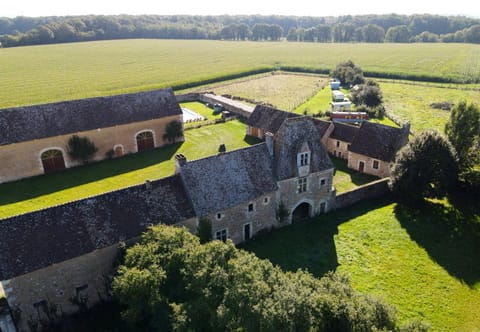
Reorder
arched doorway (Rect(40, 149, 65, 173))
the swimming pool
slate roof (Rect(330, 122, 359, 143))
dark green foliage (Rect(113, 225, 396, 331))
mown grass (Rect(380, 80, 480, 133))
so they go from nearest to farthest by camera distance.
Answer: dark green foliage (Rect(113, 225, 396, 331))
arched doorway (Rect(40, 149, 65, 173))
slate roof (Rect(330, 122, 359, 143))
mown grass (Rect(380, 80, 480, 133))
the swimming pool

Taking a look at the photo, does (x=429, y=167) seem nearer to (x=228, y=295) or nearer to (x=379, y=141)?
(x=379, y=141)

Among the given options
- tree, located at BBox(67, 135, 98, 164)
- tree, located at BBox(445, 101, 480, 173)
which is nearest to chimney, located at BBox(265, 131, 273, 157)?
tree, located at BBox(445, 101, 480, 173)

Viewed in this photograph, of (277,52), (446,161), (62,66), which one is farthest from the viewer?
(277,52)

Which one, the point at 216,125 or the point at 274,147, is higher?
the point at 274,147

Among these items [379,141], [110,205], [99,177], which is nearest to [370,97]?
[379,141]

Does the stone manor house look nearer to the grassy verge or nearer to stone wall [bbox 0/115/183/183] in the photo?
stone wall [bbox 0/115/183/183]

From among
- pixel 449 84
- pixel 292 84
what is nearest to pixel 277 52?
pixel 292 84

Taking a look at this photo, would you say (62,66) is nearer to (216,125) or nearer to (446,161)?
(216,125)

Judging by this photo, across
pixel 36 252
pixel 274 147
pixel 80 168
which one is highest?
pixel 274 147
